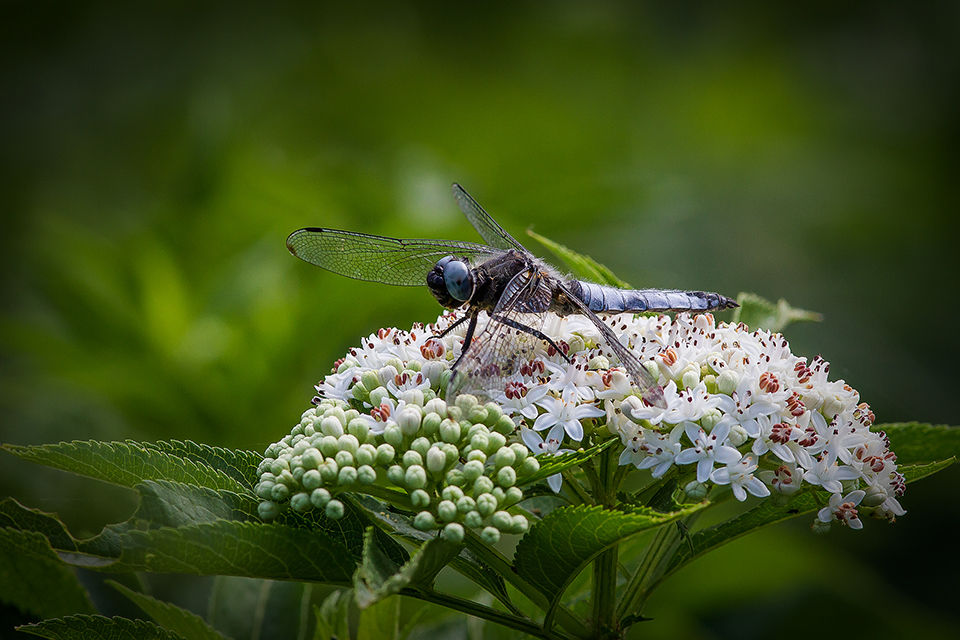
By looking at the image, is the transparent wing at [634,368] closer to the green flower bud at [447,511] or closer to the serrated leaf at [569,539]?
the serrated leaf at [569,539]

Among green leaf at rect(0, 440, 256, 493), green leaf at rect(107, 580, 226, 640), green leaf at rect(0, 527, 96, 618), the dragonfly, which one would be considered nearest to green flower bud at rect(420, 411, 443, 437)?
the dragonfly

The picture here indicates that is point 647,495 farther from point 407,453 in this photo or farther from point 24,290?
point 24,290

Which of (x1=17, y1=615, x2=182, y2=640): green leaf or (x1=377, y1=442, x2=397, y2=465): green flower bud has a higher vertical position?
(x1=377, y1=442, x2=397, y2=465): green flower bud

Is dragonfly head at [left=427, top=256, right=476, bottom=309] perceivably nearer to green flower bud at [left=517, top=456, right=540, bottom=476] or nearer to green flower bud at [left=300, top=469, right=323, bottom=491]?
green flower bud at [left=517, top=456, right=540, bottom=476]

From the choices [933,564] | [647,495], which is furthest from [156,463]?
[933,564]

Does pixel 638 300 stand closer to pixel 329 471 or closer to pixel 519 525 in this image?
pixel 519 525

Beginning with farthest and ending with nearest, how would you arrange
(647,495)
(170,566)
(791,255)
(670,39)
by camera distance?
(670,39)
(791,255)
(647,495)
(170,566)

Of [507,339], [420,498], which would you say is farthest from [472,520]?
[507,339]

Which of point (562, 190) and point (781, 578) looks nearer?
point (781, 578)
